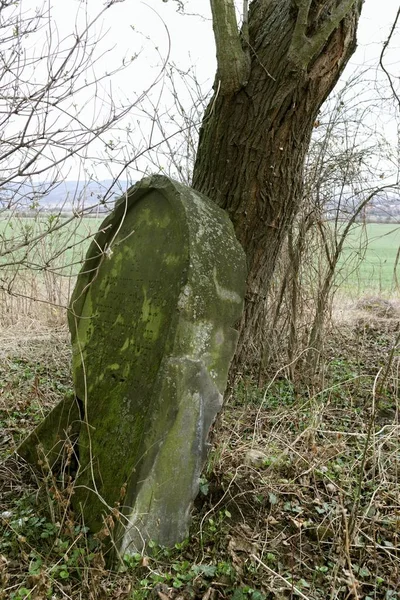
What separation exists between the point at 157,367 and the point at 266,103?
63.0 inches

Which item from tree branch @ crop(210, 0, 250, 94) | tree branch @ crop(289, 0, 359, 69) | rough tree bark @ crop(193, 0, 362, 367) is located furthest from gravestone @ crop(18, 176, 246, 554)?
tree branch @ crop(289, 0, 359, 69)

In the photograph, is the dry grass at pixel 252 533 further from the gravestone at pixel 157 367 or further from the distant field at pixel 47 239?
the distant field at pixel 47 239

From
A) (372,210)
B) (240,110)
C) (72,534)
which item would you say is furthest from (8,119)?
(372,210)

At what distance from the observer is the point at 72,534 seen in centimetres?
235

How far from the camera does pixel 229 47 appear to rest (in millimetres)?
2953

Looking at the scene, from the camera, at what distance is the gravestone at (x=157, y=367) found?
2.48m

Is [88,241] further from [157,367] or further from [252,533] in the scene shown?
[252,533]

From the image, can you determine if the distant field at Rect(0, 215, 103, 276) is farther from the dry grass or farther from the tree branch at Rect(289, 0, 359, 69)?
the tree branch at Rect(289, 0, 359, 69)

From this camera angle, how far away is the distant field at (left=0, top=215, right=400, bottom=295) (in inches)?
175

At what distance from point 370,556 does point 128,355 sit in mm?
1528

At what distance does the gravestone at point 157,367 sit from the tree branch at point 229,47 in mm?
732

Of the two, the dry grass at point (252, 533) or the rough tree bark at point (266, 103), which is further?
the rough tree bark at point (266, 103)

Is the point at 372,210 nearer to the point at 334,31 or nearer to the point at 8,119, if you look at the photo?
the point at 334,31

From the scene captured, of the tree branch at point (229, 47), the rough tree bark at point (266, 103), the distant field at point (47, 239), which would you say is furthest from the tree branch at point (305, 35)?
the distant field at point (47, 239)
